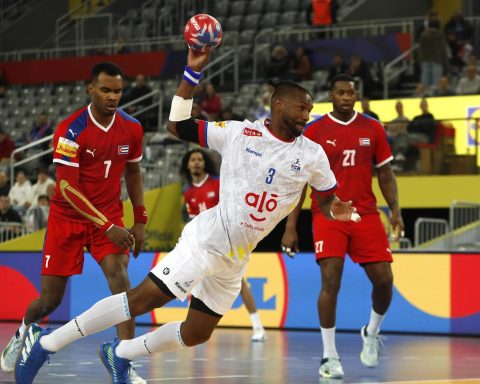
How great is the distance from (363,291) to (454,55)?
9.22 metres

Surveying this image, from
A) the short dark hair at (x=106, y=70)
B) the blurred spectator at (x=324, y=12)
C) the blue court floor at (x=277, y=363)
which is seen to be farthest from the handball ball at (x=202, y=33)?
the blurred spectator at (x=324, y=12)

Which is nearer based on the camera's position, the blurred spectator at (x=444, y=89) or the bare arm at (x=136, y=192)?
the bare arm at (x=136, y=192)

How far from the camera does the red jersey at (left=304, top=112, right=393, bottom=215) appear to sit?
10773mm

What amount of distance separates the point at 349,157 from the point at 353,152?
0.20 ft

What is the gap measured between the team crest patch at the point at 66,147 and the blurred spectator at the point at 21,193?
13.4 metres

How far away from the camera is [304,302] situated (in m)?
16.5

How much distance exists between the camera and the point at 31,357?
8.47 m

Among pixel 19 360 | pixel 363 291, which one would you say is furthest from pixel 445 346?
pixel 19 360

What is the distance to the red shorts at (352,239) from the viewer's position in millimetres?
10625

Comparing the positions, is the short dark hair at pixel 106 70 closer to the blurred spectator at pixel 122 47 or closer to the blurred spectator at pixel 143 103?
the blurred spectator at pixel 143 103

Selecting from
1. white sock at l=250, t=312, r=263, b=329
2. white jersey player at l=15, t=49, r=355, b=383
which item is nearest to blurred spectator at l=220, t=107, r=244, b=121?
white sock at l=250, t=312, r=263, b=329

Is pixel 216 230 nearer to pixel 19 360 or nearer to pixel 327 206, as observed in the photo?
pixel 327 206

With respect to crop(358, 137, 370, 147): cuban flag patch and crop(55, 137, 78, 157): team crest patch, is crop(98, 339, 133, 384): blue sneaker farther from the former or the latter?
crop(358, 137, 370, 147): cuban flag patch

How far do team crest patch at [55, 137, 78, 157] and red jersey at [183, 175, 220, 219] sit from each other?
17.8ft
